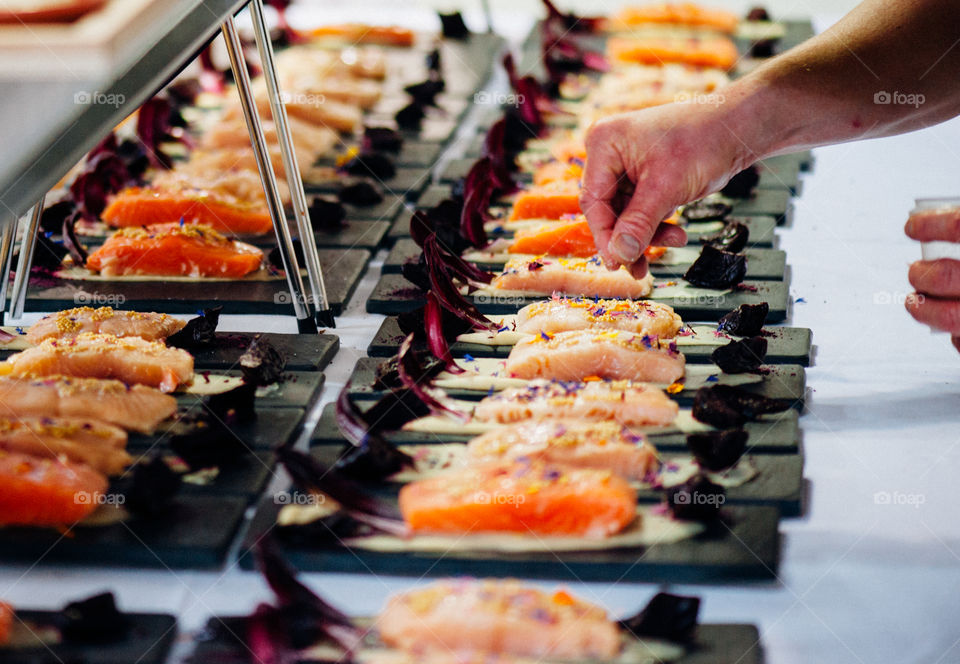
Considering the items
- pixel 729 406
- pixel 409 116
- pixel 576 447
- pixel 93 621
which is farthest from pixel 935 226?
pixel 409 116


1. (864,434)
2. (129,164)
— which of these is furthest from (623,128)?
(129,164)

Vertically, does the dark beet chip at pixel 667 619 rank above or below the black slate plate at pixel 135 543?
below

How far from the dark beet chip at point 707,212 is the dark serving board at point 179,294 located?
39.0 inches

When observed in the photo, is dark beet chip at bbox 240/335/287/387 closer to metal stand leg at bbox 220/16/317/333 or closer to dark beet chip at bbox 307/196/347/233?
metal stand leg at bbox 220/16/317/333

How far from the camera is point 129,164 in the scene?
3.83 m

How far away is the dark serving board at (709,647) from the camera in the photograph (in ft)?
5.02

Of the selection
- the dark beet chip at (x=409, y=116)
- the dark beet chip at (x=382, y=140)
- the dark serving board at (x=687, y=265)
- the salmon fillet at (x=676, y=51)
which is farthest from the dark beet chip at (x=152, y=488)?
the salmon fillet at (x=676, y=51)

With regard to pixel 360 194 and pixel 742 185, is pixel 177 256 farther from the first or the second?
pixel 742 185

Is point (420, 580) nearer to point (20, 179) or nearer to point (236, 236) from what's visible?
point (20, 179)

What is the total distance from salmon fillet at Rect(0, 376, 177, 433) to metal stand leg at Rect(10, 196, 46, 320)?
685mm

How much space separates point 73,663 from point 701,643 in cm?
83

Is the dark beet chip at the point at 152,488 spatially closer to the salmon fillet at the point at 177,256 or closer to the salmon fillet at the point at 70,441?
the salmon fillet at the point at 70,441

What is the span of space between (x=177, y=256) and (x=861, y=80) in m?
1.71

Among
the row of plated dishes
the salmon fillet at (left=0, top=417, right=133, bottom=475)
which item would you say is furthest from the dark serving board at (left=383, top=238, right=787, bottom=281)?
the salmon fillet at (left=0, top=417, right=133, bottom=475)
